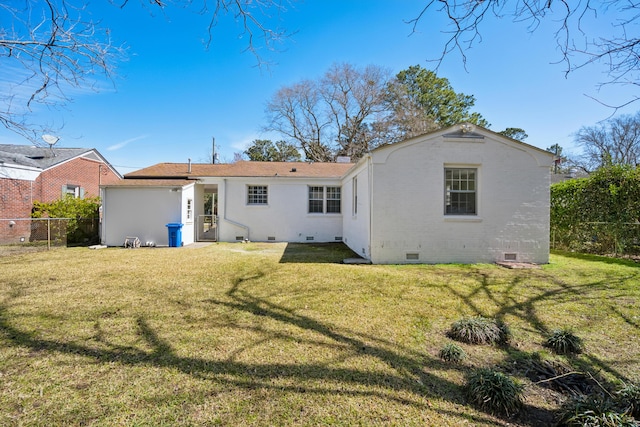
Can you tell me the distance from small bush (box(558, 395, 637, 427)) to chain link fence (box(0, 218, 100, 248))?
15.8m

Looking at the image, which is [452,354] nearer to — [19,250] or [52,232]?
[19,250]

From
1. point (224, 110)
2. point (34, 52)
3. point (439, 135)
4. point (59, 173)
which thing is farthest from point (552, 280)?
point (59, 173)

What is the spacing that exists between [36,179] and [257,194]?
11.4 meters

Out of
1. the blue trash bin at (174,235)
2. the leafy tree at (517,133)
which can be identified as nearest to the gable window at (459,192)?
the blue trash bin at (174,235)

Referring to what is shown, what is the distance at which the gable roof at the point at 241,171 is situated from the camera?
1434cm

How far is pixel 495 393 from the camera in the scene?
2.48 metres

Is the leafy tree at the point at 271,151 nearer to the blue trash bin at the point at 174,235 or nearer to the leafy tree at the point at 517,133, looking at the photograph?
the blue trash bin at the point at 174,235

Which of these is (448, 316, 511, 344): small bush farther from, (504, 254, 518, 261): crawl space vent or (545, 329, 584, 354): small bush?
(504, 254, 518, 261): crawl space vent

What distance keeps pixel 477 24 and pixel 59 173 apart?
21.0 m

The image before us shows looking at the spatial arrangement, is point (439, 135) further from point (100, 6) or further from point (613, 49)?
point (100, 6)

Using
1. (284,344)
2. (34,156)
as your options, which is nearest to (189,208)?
(34,156)

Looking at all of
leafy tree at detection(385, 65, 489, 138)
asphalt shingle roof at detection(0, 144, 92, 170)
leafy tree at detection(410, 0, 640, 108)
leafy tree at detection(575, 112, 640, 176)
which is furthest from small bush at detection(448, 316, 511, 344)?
leafy tree at detection(575, 112, 640, 176)

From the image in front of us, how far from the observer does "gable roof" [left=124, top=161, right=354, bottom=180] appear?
1434 cm

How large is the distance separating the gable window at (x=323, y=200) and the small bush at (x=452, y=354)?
1118cm
